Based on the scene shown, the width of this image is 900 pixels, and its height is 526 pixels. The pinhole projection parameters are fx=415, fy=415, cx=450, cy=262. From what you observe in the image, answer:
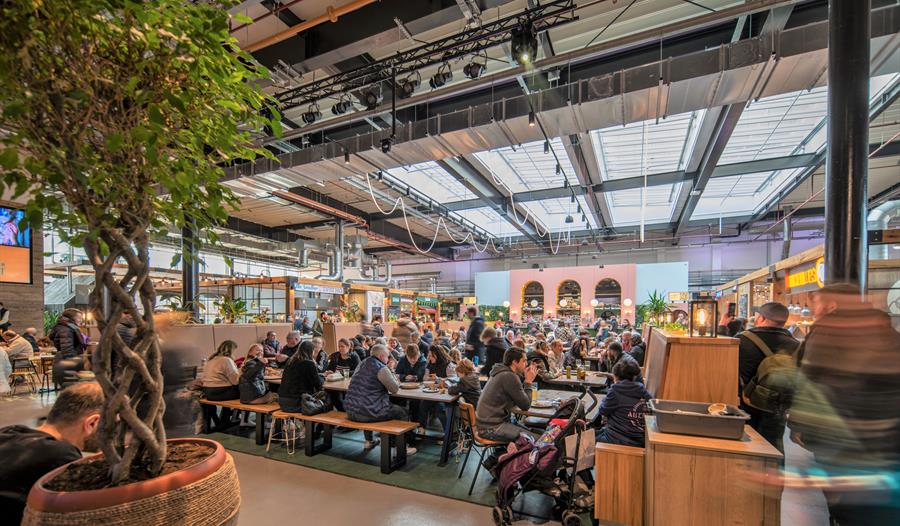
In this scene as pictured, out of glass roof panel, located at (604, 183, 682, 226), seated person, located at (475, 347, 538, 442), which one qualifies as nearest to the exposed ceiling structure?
glass roof panel, located at (604, 183, 682, 226)

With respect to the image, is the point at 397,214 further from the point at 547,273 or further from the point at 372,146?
the point at 547,273

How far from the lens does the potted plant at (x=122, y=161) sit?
1.09m

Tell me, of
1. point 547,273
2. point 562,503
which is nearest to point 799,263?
point 562,503

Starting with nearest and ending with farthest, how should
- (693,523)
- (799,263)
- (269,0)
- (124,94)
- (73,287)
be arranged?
(124,94), (693,523), (269,0), (799,263), (73,287)

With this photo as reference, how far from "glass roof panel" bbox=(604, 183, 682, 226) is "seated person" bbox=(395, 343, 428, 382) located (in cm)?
633

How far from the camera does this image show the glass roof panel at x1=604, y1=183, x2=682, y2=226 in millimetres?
10289

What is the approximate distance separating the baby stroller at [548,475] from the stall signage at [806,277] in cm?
561

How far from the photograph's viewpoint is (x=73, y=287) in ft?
54.0

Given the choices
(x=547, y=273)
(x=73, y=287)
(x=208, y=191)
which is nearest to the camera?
(x=208, y=191)

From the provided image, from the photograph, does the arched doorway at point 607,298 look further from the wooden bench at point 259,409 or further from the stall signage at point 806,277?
the wooden bench at point 259,409

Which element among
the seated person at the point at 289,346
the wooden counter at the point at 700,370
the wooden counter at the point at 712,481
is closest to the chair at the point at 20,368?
the seated person at the point at 289,346

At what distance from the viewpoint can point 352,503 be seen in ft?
11.9

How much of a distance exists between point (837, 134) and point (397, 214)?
11006mm

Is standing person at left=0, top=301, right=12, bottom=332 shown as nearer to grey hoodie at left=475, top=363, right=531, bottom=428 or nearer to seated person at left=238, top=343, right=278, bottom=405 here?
seated person at left=238, top=343, right=278, bottom=405
